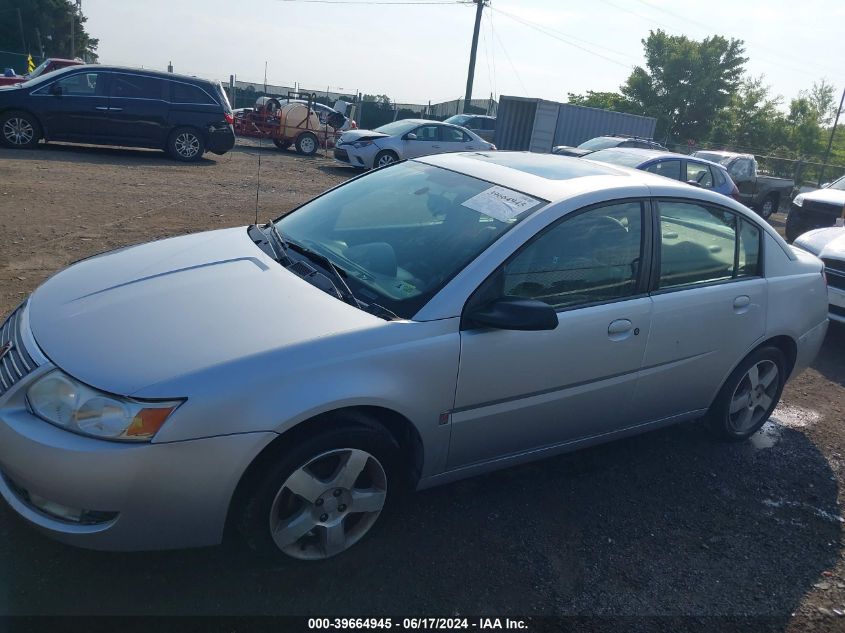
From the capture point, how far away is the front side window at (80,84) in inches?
519

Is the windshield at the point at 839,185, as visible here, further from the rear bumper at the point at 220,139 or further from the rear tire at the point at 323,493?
the rear tire at the point at 323,493

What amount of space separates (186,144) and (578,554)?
1400 cm

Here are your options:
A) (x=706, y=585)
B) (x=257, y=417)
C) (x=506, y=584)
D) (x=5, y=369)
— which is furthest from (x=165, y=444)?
(x=706, y=585)

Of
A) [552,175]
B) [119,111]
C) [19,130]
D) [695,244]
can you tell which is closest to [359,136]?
[119,111]

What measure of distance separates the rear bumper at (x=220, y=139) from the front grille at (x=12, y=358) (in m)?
13.2

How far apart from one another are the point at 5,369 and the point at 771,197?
1957 centimetres

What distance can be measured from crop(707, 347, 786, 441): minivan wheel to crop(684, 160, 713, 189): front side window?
853 cm

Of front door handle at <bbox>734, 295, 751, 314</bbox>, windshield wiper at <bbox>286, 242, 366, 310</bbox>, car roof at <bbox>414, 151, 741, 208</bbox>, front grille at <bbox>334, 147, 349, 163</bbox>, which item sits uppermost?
car roof at <bbox>414, 151, 741, 208</bbox>

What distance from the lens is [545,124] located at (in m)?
21.4

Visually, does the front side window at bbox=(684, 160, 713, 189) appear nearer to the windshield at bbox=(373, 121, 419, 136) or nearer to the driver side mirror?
the windshield at bbox=(373, 121, 419, 136)

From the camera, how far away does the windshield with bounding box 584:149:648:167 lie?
37.1 feet

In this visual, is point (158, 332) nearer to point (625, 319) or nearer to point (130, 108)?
point (625, 319)

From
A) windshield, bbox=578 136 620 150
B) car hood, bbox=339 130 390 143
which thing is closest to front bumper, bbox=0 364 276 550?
windshield, bbox=578 136 620 150

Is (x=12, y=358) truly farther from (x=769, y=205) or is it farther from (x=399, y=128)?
(x=769, y=205)
